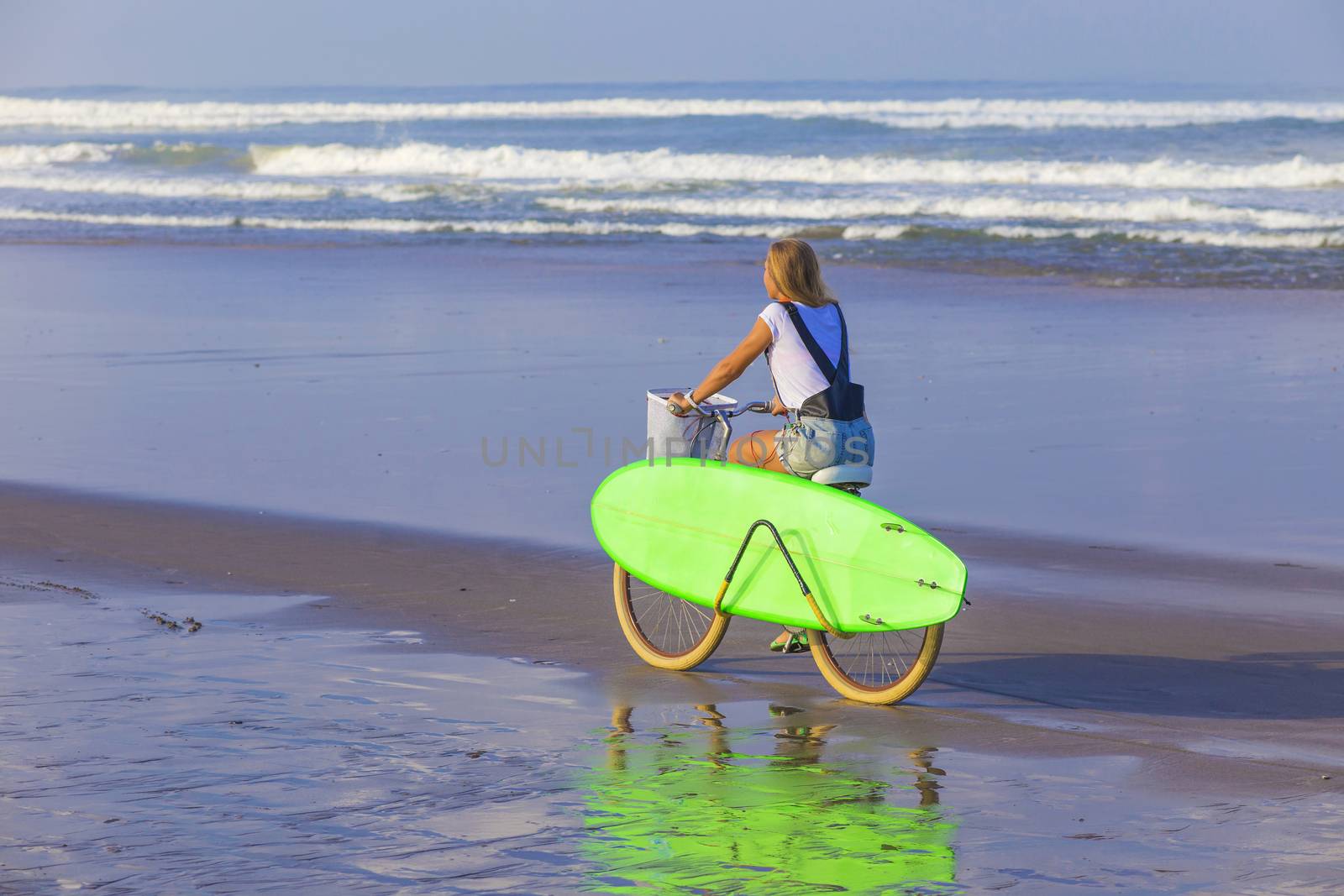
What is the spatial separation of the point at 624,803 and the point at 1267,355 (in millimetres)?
10235

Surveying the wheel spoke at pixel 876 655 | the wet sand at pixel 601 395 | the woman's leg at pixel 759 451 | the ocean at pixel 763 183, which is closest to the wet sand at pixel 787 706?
the wheel spoke at pixel 876 655

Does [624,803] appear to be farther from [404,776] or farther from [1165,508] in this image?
[1165,508]

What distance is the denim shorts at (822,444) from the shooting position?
570 cm

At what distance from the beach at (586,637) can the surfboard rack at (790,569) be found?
24 centimetres

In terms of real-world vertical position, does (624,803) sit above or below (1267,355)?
below

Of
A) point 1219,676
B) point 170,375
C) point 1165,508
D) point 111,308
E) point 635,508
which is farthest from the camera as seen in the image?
point 111,308

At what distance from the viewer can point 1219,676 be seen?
5.77 meters

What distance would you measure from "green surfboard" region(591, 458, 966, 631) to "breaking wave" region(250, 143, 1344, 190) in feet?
94.0

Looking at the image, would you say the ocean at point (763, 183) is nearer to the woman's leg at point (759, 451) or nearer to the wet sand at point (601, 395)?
the wet sand at point (601, 395)

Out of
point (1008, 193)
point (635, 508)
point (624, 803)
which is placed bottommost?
point (624, 803)

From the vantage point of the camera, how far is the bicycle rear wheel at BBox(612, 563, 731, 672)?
605cm

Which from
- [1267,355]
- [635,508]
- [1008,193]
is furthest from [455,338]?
[1008,193]

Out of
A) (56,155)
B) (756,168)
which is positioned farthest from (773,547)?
(56,155)

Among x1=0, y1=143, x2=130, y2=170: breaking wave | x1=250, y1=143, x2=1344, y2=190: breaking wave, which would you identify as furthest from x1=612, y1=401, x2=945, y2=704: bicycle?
x1=0, y1=143, x2=130, y2=170: breaking wave
